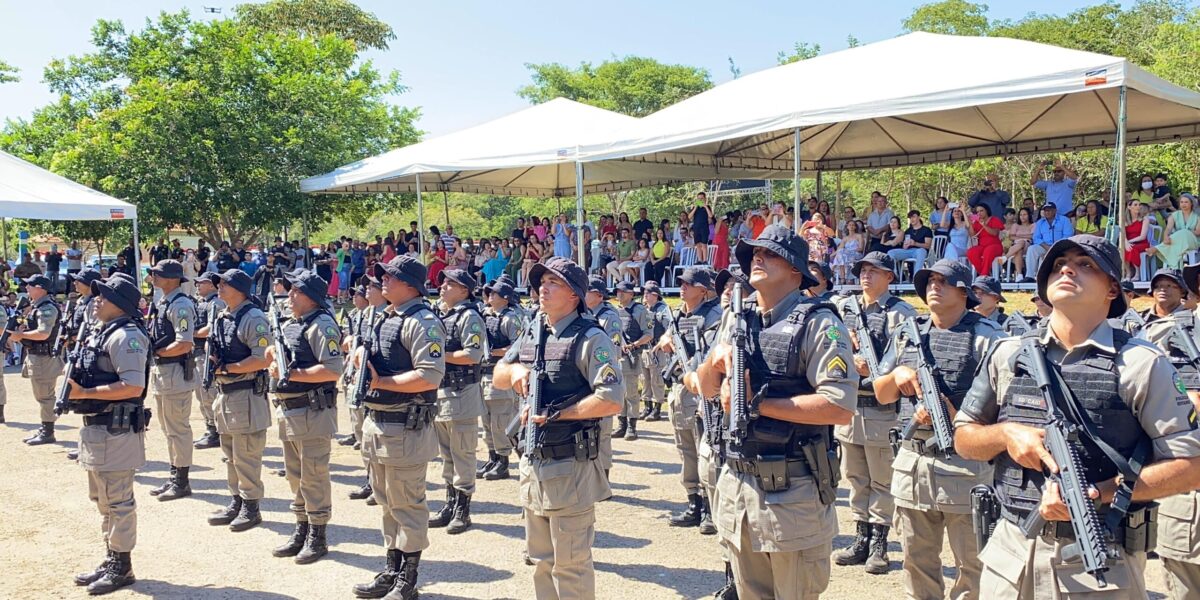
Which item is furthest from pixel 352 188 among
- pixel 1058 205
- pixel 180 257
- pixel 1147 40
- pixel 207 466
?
pixel 1147 40

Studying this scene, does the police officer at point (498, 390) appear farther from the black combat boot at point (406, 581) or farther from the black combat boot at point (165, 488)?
the black combat boot at point (406, 581)

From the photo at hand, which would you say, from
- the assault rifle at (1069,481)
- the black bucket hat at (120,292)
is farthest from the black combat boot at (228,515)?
the assault rifle at (1069,481)

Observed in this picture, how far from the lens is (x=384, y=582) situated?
5.71 meters

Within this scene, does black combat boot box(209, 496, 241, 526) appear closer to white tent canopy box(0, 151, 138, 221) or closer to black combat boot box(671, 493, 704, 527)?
black combat boot box(671, 493, 704, 527)

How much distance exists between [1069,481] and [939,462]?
2.13 meters

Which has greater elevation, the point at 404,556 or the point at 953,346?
the point at 953,346

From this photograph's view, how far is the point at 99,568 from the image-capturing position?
19.6ft

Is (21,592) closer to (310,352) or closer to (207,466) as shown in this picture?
(310,352)

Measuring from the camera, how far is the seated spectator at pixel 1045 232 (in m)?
13.2

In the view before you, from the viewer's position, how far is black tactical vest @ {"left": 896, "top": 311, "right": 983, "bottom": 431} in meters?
4.90

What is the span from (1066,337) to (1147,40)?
118ft

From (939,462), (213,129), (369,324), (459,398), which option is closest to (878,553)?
(939,462)

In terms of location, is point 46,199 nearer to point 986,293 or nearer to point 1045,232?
point 986,293

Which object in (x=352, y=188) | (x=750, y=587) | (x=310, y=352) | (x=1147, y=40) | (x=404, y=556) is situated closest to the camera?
(x=750, y=587)
